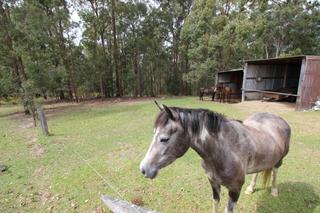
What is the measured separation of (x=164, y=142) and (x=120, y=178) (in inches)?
105

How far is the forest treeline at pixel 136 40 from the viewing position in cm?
1246

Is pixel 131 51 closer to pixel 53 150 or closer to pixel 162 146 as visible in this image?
pixel 53 150

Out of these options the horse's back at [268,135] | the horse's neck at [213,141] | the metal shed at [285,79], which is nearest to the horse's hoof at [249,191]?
the horse's back at [268,135]

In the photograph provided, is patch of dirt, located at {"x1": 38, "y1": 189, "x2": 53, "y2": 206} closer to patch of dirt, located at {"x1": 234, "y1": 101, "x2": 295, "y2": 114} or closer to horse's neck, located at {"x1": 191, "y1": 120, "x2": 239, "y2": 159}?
horse's neck, located at {"x1": 191, "y1": 120, "x2": 239, "y2": 159}

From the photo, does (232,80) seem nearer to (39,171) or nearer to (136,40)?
(136,40)

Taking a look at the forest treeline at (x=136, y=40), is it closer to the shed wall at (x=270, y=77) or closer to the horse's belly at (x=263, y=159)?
the shed wall at (x=270, y=77)

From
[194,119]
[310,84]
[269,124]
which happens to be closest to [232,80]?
[310,84]

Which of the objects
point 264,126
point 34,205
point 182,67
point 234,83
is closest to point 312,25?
point 234,83

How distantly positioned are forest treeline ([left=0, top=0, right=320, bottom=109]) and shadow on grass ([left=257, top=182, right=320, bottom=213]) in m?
9.14

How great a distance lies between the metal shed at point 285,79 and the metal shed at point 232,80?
2.20 metres

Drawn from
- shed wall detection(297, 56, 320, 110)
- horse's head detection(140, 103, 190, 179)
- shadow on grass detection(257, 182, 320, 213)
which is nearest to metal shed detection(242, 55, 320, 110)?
shed wall detection(297, 56, 320, 110)

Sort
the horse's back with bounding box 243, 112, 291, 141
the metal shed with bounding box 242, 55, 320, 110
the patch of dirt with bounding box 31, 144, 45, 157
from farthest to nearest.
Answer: the metal shed with bounding box 242, 55, 320, 110 → the patch of dirt with bounding box 31, 144, 45, 157 → the horse's back with bounding box 243, 112, 291, 141

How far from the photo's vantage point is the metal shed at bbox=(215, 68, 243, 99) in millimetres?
15622

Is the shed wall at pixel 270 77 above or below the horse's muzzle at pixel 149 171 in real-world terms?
above
